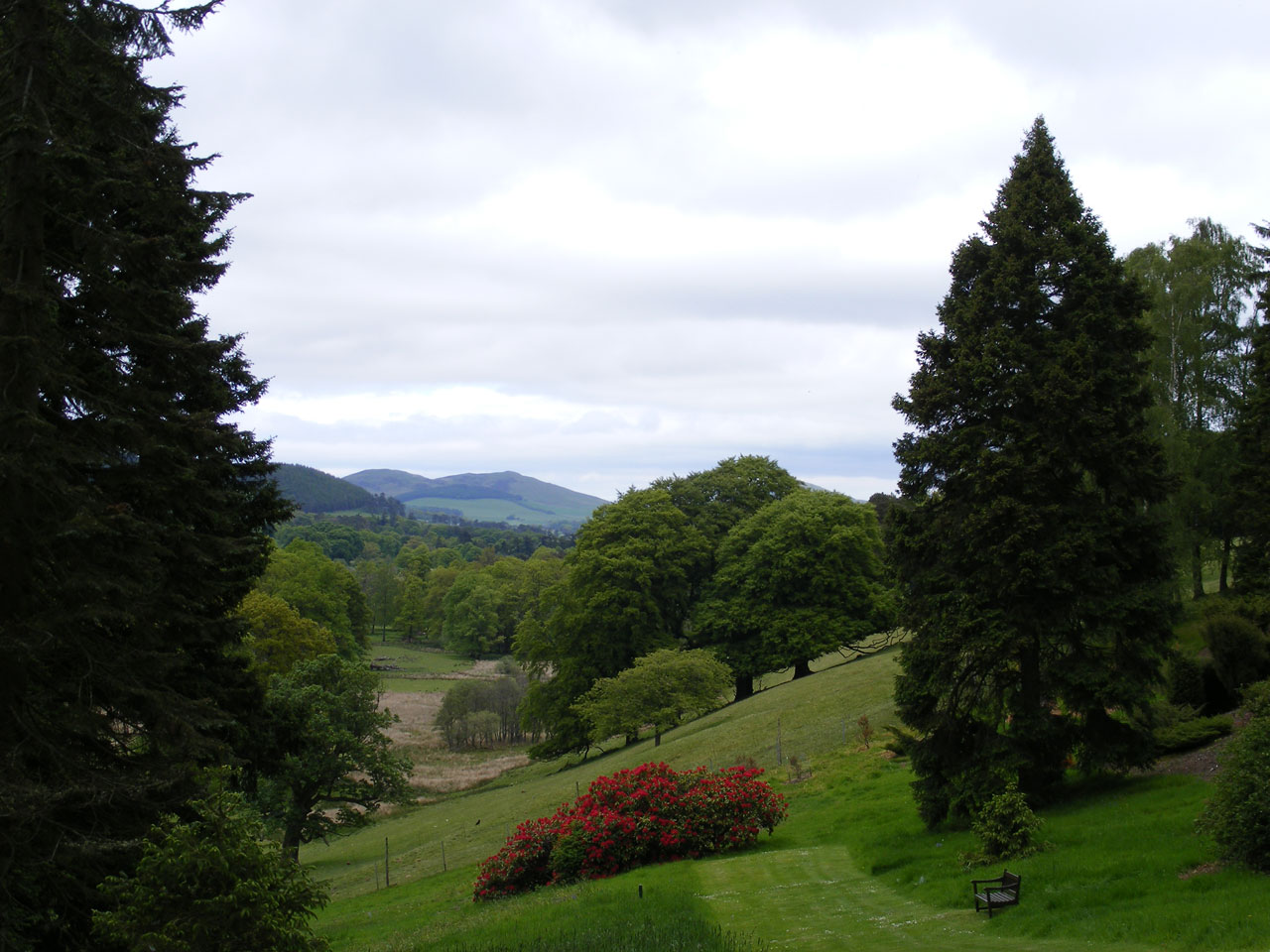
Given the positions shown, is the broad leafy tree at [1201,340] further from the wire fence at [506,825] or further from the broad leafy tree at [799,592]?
the broad leafy tree at [799,592]

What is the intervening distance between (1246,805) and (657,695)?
29.0 m

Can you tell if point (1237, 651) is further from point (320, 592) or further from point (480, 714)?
point (320, 592)

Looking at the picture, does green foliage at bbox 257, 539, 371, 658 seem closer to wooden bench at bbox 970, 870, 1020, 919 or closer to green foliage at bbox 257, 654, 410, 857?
green foliage at bbox 257, 654, 410, 857

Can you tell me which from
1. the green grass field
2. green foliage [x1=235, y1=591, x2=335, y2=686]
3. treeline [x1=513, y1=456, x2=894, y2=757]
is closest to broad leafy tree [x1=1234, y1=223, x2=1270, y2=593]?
the green grass field

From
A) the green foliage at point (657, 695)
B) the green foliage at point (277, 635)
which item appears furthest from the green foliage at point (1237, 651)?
the green foliage at point (277, 635)

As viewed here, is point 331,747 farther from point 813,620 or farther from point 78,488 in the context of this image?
point 813,620

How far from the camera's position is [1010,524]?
16.9 metres

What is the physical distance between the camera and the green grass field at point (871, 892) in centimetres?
1140

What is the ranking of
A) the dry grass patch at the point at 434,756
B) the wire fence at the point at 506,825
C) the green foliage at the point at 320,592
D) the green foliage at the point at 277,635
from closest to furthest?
the wire fence at the point at 506,825 → the green foliage at the point at 277,635 → the dry grass patch at the point at 434,756 → the green foliage at the point at 320,592

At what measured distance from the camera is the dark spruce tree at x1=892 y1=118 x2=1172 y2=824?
1656 centimetres

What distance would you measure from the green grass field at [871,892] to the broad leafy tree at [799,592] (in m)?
16.5

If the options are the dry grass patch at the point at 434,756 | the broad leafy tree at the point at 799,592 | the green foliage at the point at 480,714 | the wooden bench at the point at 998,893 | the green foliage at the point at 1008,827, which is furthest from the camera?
the green foliage at the point at 480,714

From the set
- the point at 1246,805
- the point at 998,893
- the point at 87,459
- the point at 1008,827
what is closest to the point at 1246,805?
the point at 1246,805

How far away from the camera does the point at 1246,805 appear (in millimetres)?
11469
